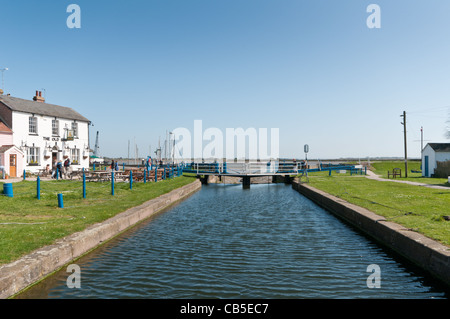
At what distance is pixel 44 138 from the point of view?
112 ft

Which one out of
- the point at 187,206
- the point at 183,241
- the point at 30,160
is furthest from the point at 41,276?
the point at 30,160

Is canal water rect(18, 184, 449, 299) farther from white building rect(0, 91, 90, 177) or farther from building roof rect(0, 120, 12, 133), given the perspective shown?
white building rect(0, 91, 90, 177)

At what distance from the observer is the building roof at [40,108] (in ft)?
106

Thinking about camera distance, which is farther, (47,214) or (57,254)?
(47,214)

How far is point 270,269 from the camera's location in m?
8.54

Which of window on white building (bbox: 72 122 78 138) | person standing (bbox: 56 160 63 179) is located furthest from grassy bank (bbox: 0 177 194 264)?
window on white building (bbox: 72 122 78 138)

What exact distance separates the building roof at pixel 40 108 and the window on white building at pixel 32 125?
62 centimetres

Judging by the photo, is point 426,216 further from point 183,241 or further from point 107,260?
point 107,260

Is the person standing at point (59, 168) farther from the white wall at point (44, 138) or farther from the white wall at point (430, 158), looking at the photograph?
the white wall at point (430, 158)

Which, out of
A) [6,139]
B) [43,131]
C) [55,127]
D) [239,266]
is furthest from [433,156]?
[6,139]

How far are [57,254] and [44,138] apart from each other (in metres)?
28.9

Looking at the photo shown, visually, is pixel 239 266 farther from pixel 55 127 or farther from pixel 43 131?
pixel 55 127

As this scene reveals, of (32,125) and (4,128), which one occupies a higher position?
(32,125)

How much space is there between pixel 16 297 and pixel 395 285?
723cm
